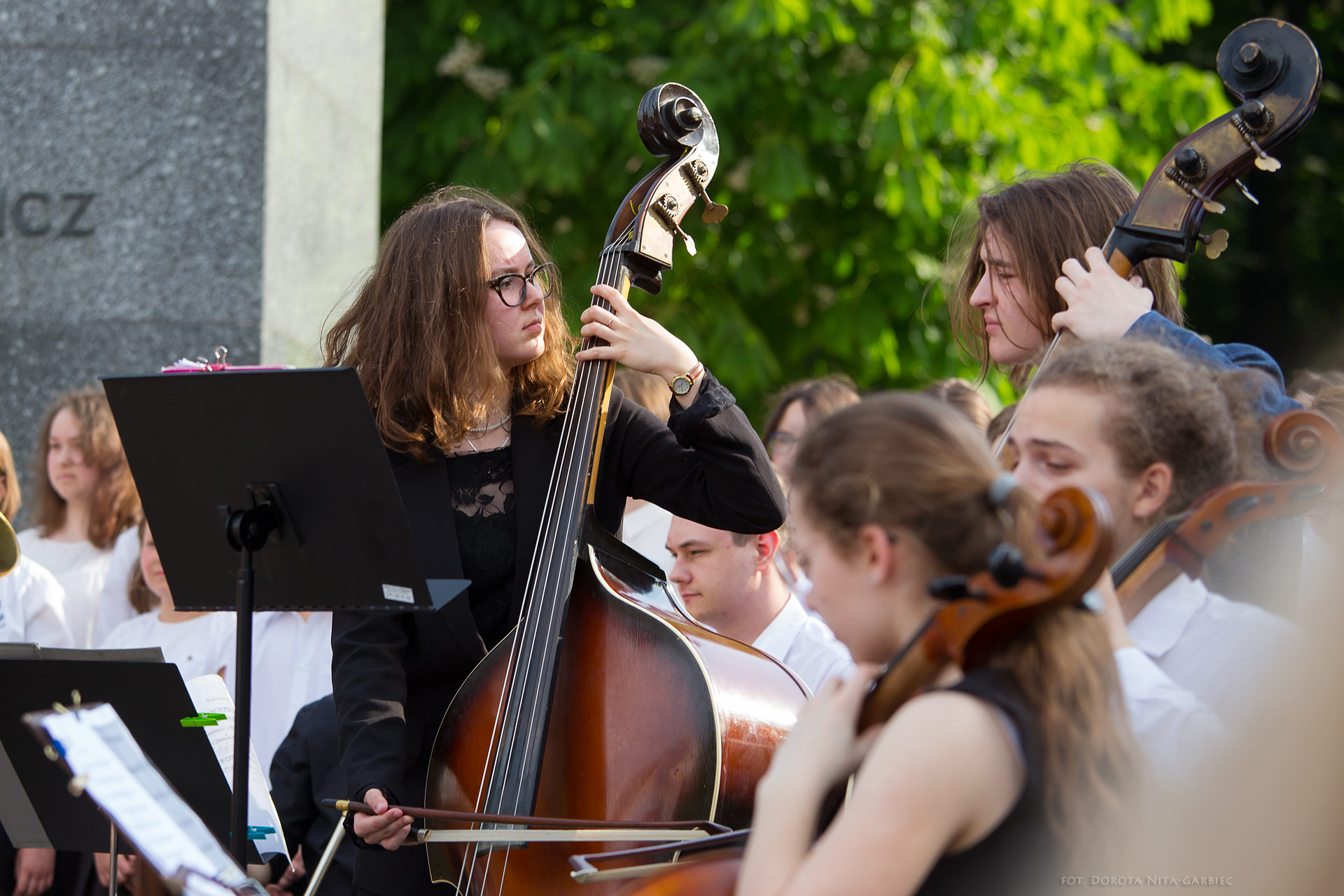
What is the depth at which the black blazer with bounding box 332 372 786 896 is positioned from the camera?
256 cm

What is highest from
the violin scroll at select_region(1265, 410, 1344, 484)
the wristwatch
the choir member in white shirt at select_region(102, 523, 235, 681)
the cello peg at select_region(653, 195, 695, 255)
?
the cello peg at select_region(653, 195, 695, 255)

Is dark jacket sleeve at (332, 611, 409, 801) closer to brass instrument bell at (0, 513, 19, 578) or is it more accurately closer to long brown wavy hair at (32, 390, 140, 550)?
brass instrument bell at (0, 513, 19, 578)

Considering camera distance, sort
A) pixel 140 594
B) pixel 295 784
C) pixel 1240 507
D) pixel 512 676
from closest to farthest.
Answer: pixel 1240 507
pixel 512 676
pixel 295 784
pixel 140 594

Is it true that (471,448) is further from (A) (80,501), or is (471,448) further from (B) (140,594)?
(A) (80,501)

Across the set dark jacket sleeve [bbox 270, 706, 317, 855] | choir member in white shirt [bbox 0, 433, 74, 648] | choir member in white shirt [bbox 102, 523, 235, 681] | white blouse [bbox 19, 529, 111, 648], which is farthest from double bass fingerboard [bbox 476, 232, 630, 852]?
white blouse [bbox 19, 529, 111, 648]

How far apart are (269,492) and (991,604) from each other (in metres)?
1.39

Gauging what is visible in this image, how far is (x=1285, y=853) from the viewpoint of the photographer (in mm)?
1190

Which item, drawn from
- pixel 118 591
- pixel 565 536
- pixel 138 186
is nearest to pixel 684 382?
pixel 565 536

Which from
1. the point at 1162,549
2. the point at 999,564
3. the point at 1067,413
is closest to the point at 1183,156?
the point at 1067,413

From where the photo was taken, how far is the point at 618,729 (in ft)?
7.87

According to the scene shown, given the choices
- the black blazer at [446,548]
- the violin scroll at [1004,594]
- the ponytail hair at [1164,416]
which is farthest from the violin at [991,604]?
the black blazer at [446,548]

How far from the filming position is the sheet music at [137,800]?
68.2 inches

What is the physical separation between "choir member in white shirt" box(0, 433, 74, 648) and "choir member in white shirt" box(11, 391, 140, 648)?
0.43 metres

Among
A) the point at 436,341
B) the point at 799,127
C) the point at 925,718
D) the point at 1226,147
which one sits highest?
the point at 799,127
